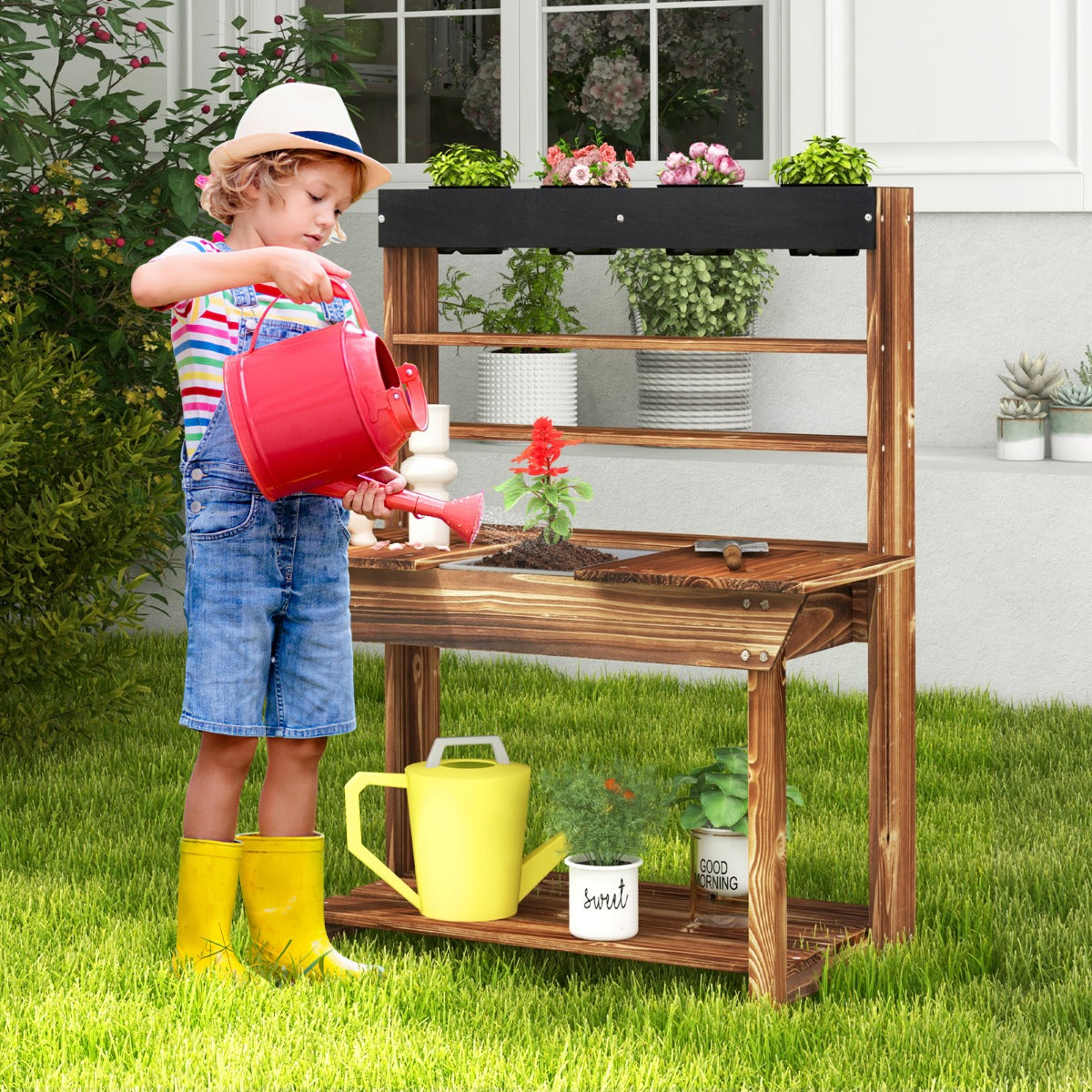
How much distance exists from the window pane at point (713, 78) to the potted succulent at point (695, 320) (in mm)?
501

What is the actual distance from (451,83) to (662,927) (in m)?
3.74

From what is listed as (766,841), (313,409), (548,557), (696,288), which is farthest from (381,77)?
(766,841)

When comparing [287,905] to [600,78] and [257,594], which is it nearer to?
[257,594]

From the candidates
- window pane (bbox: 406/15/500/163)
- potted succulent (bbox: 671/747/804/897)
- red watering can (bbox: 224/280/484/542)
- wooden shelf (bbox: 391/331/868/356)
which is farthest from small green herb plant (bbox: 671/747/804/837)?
window pane (bbox: 406/15/500/163)

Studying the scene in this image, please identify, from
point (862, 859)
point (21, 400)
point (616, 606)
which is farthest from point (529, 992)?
point (21, 400)

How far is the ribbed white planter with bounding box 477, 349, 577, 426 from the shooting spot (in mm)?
5293

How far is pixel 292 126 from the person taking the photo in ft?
8.31

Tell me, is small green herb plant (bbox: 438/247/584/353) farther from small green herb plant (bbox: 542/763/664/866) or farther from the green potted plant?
small green herb plant (bbox: 542/763/664/866)

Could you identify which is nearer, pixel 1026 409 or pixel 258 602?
pixel 258 602

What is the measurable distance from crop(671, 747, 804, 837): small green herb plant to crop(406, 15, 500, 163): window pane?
11.1 feet

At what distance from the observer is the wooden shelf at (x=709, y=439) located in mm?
2869

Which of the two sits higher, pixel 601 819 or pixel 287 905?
pixel 601 819

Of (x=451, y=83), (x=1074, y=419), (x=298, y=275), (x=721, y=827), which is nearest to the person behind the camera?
(x=298, y=275)

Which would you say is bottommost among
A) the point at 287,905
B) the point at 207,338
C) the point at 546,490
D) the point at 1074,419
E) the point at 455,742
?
the point at 287,905
